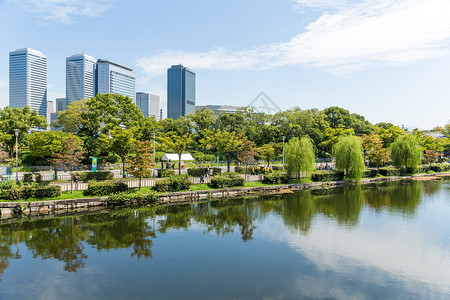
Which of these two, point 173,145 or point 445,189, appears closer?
point 445,189

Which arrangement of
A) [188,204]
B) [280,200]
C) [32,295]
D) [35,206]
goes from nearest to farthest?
[32,295] < [35,206] < [188,204] < [280,200]

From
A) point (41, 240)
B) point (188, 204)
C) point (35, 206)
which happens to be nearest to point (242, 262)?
point (41, 240)

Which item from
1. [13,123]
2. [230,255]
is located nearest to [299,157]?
[230,255]

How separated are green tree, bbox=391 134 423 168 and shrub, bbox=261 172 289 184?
26034mm

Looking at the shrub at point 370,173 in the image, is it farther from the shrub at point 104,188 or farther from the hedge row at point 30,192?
the hedge row at point 30,192

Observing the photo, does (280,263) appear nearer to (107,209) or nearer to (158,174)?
(107,209)

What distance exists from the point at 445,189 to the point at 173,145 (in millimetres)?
35742

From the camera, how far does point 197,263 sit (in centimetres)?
1416

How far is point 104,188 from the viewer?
27.0 meters

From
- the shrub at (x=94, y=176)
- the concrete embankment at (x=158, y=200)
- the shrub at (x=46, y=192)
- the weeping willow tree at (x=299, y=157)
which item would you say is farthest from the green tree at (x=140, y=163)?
the weeping willow tree at (x=299, y=157)

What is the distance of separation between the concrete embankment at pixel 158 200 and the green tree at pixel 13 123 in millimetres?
24537

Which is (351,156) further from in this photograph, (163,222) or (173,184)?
(163,222)

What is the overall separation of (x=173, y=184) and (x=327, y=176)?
22520 mm

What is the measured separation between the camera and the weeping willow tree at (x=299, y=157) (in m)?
38.3
